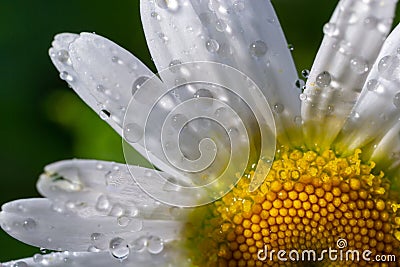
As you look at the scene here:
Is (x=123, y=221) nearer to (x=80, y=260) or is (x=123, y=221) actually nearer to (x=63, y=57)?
(x=80, y=260)

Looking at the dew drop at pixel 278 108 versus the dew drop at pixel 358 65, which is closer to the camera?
the dew drop at pixel 358 65

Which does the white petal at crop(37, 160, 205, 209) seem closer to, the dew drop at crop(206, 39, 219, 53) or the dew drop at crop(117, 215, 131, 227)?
the dew drop at crop(117, 215, 131, 227)

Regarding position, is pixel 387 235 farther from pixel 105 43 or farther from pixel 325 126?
pixel 105 43

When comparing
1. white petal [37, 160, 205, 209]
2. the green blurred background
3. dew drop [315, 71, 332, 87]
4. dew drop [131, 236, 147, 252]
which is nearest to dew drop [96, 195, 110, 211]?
white petal [37, 160, 205, 209]

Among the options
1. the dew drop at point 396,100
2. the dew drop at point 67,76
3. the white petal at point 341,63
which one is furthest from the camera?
the dew drop at point 67,76

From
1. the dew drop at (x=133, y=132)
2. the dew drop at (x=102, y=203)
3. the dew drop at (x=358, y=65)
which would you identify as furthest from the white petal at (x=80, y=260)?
the dew drop at (x=358, y=65)

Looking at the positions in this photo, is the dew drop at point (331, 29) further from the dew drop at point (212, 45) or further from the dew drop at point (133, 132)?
the dew drop at point (133, 132)

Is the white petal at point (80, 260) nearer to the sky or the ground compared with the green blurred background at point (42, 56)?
nearer to the ground

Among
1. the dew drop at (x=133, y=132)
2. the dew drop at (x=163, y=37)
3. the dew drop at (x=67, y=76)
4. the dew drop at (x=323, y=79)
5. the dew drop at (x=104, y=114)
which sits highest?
the dew drop at (x=163, y=37)
